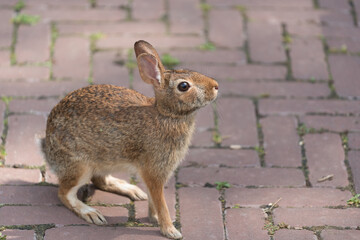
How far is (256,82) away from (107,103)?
5.82 feet

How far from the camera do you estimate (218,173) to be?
193 inches

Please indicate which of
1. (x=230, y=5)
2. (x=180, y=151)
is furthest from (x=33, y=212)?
(x=230, y=5)

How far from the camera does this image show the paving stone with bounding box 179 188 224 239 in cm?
437

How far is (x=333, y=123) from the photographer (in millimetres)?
5367

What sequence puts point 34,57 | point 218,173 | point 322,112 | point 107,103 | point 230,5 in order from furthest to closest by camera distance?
point 230,5 < point 34,57 < point 322,112 < point 218,173 < point 107,103

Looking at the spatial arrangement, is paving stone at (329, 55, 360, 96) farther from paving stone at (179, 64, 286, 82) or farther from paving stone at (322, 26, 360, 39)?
paving stone at (179, 64, 286, 82)

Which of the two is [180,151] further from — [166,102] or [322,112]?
[322,112]

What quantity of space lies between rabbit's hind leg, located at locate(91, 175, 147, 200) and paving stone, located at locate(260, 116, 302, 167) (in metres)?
0.94

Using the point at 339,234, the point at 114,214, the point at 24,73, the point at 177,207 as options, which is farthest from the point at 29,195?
the point at 339,234

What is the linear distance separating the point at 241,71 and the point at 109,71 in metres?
1.06

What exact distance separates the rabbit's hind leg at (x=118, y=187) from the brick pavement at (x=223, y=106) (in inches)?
2.3

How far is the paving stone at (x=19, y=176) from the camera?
15.5 feet

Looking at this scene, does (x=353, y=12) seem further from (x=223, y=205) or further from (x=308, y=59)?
(x=223, y=205)

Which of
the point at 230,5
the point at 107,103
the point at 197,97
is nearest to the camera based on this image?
the point at 197,97
